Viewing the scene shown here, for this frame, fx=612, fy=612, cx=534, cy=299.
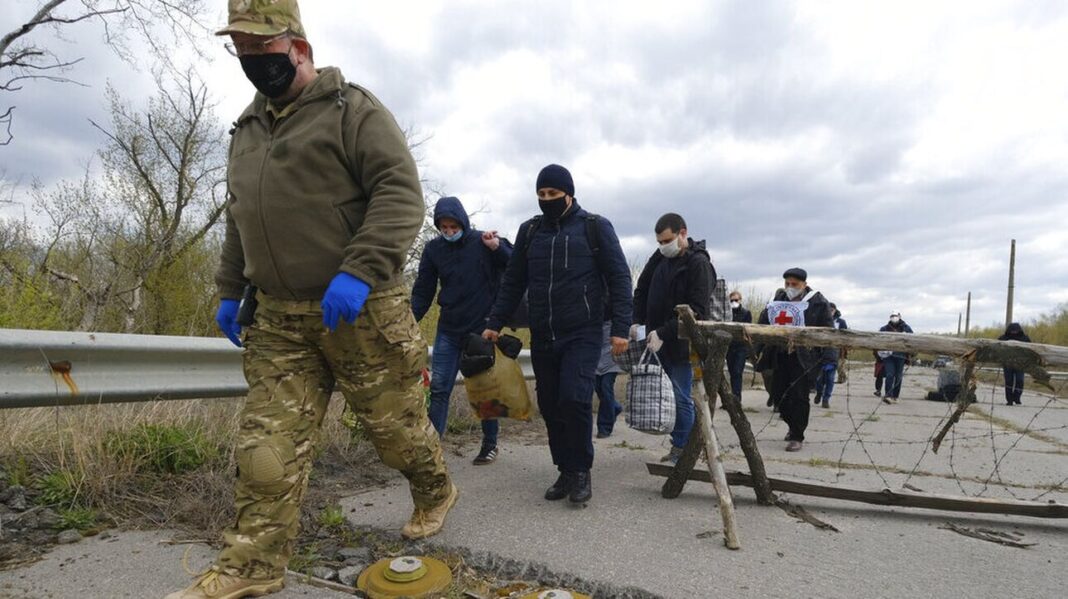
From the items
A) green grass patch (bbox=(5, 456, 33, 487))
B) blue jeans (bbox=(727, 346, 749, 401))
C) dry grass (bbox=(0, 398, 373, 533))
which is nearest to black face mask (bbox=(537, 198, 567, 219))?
dry grass (bbox=(0, 398, 373, 533))

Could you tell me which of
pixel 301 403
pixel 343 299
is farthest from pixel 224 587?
pixel 343 299

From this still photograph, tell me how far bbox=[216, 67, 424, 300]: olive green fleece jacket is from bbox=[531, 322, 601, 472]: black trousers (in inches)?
56.6

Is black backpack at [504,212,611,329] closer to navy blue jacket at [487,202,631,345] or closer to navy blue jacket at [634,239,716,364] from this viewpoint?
navy blue jacket at [487,202,631,345]

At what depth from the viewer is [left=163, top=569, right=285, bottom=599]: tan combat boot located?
81.6 inches

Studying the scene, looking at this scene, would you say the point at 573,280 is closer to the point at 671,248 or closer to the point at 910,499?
the point at 671,248

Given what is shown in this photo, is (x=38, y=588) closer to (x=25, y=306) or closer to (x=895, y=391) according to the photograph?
(x=25, y=306)

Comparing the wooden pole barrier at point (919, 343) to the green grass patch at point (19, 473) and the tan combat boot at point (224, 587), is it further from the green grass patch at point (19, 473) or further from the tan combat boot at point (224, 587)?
the green grass patch at point (19, 473)

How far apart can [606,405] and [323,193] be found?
4.38 meters

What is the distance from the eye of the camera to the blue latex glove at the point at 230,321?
2807mm

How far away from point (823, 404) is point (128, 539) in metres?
9.95

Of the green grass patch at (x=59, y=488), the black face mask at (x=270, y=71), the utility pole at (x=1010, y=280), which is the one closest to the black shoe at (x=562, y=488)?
the green grass patch at (x=59, y=488)

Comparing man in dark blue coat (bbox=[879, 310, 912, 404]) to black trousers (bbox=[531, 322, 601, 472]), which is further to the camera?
man in dark blue coat (bbox=[879, 310, 912, 404])

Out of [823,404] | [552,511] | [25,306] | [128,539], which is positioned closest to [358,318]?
[128,539]

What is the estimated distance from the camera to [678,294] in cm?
456
